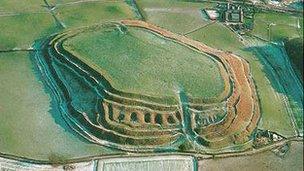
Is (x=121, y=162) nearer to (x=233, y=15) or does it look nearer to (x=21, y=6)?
(x=21, y=6)

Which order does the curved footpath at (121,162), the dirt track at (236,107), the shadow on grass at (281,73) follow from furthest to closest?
the shadow on grass at (281,73)
the dirt track at (236,107)
the curved footpath at (121,162)

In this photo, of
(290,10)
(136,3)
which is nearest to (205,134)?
(136,3)

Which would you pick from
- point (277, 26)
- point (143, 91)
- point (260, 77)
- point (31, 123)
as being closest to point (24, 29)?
point (31, 123)

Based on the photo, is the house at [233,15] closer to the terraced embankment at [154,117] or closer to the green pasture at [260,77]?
the green pasture at [260,77]

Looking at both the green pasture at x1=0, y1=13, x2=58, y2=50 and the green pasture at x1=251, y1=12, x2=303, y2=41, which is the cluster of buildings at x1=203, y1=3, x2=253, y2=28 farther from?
the green pasture at x1=0, y1=13, x2=58, y2=50

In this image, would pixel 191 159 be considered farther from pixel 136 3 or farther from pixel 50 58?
pixel 136 3

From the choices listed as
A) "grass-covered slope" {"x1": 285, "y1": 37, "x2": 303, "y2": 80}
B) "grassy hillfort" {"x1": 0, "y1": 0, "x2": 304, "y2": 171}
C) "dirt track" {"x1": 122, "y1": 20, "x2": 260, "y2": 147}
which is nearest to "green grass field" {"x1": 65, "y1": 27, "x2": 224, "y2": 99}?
"grassy hillfort" {"x1": 0, "y1": 0, "x2": 304, "y2": 171}

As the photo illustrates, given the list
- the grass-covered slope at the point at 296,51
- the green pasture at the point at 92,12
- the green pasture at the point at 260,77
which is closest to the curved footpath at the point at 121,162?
the green pasture at the point at 260,77
